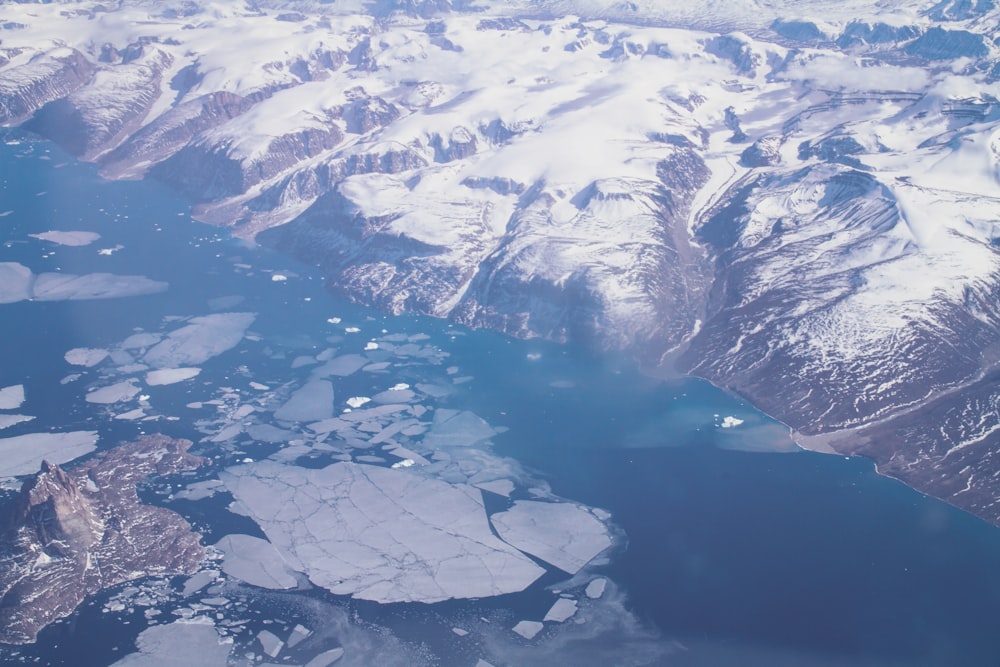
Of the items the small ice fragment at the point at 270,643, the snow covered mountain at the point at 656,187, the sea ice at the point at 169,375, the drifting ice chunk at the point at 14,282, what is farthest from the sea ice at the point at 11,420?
the snow covered mountain at the point at 656,187

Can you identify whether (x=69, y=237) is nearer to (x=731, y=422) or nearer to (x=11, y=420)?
(x=11, y=420)

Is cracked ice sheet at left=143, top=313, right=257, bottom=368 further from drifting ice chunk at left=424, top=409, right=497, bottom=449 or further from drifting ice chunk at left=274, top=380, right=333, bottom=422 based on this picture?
drifting ice chunk at left=424, top=409, right=497, bottom=449

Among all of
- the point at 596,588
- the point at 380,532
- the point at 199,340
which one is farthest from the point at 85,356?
the point at 596,588

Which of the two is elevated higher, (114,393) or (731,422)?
(114,393)

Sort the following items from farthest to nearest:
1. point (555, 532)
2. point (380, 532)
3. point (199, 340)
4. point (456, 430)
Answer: point (199, 340), point (456, 430), point (555, 532), point (380, 532)

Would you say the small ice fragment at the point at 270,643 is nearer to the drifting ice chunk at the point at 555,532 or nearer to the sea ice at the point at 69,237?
the drifting ice chunk at the point at 555,532

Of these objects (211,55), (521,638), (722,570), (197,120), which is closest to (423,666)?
(521,638)
